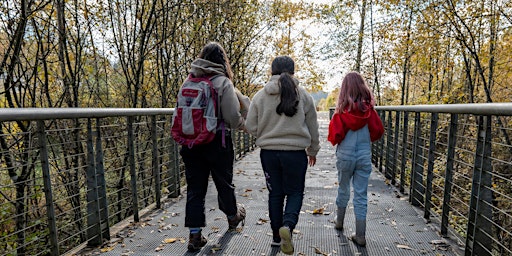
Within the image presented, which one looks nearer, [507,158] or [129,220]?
[129,220]

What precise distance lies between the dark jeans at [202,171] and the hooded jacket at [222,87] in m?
0.22

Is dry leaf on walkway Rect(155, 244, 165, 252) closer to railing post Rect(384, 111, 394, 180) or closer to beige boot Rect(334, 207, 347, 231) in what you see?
beige boot Rect(334, 207, 347, 231)

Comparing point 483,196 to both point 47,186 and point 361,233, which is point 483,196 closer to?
point 361,233

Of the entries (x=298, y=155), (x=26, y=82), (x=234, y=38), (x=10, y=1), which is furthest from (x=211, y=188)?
(x=234, y=38)

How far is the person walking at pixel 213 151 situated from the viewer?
3.04 metres

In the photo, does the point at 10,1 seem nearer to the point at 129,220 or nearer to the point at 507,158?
the point at 129,220

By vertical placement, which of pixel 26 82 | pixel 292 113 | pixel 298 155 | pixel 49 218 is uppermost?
pixel 26 82

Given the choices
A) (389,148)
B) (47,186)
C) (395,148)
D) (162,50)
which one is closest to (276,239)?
(47,186)

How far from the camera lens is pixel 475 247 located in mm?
2645

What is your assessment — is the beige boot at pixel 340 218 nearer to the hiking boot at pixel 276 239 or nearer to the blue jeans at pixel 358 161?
the blue jeans at pixel 358 161

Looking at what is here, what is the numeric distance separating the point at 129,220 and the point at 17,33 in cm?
308

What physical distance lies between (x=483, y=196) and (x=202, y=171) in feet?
7.38

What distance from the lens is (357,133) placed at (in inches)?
128

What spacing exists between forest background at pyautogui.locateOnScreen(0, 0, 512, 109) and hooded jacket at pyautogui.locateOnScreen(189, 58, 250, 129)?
268cm
